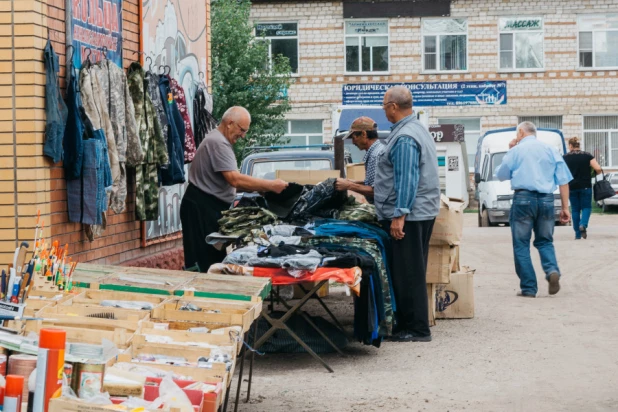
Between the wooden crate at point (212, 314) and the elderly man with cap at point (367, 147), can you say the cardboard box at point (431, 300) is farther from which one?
the wooden crate at point (212, 314)

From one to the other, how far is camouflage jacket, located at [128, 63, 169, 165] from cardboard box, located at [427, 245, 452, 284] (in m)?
2.77

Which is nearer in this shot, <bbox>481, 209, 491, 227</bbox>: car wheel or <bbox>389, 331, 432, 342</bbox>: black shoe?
<bbox>389, 331, 432, 342</bbox>: black shoe

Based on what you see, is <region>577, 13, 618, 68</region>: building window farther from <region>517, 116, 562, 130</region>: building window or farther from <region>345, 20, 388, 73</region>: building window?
<region>345, 20, 388, 73</region>: building window

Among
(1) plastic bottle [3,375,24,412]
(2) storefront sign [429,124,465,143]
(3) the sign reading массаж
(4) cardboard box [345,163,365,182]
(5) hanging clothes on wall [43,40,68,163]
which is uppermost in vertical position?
(3) the sign reading массаж

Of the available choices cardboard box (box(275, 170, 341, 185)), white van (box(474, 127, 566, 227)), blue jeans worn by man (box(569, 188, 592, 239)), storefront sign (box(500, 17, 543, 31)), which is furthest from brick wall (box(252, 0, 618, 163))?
cardboard box (box(275, 170, 341, 185))

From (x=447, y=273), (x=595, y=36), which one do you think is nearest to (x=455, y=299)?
(x=447, y=273)

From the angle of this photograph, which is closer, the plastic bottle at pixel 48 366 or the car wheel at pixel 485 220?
the plastic bottle at pixel 48 366

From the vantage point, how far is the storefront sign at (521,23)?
37.0 meters

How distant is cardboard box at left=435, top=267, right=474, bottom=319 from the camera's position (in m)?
10.4

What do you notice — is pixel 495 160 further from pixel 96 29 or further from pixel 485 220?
pixel 96 29

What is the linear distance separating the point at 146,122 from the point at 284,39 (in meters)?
28.1

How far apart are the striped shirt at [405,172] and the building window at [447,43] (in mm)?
28715

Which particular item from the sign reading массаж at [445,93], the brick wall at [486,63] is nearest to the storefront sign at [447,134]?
the sign reading массаж at [445,93]

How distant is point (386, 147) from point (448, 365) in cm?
209
